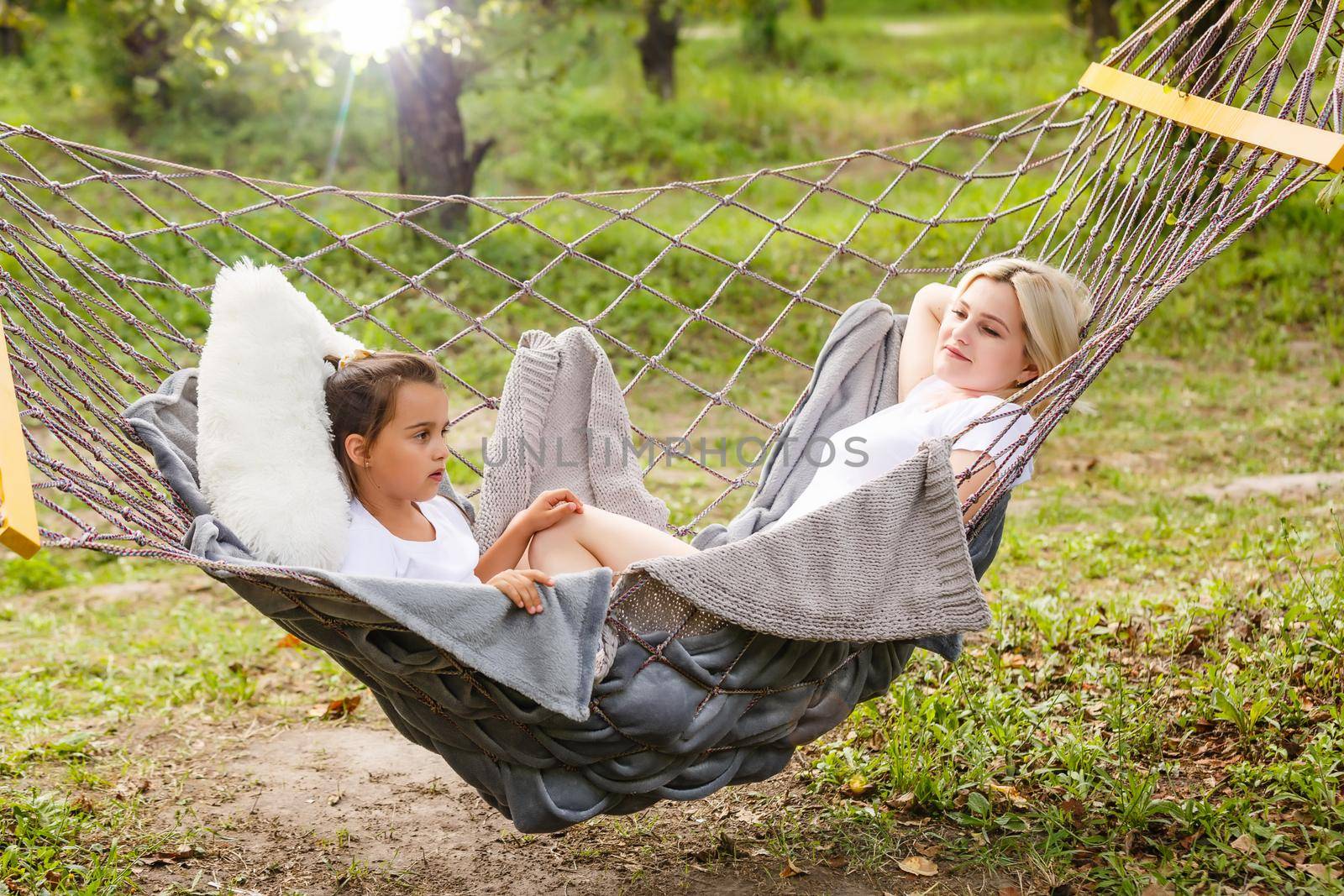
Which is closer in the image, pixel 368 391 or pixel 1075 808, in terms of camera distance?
pixel 368 391

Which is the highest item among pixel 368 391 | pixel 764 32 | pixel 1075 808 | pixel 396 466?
pixel 368 391

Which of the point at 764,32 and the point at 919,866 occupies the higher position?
the point at 764,32

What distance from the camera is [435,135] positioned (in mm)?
5941

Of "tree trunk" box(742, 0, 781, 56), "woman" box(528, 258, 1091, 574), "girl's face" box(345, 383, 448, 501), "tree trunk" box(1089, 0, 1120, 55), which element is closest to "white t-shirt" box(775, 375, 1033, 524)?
"woman" box(528, 258, 1091, 574)

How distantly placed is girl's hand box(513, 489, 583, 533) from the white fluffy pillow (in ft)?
0.93

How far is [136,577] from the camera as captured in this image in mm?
3682

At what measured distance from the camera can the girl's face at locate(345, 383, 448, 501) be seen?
1.84 metres

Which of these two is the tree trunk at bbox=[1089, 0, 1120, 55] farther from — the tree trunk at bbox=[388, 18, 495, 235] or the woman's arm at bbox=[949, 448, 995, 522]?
the woman's arm at bbox=[949, 448, 995, 522]

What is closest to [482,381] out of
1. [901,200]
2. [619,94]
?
[901,200]

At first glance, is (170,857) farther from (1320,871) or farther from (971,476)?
(1320,871)

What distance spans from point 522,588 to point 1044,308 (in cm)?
107

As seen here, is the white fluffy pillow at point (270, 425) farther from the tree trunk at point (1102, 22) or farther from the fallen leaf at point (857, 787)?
the tree trunk at point (1102, 22)

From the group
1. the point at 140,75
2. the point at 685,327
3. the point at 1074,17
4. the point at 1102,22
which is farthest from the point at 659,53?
the point at 685,327

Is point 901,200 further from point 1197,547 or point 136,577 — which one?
point 136,577
